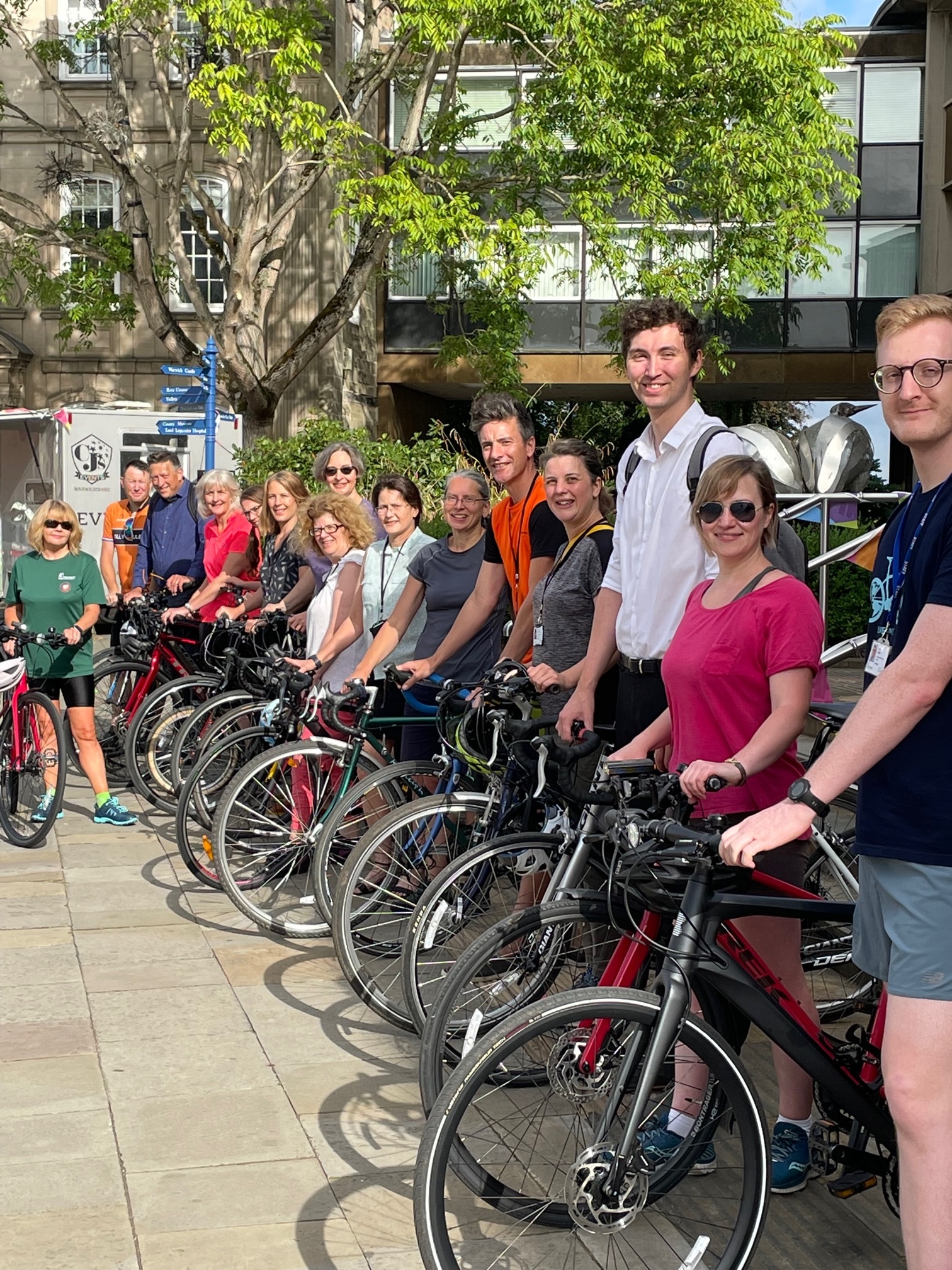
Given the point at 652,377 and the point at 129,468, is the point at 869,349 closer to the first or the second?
the point at 129,468

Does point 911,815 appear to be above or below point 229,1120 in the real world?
above

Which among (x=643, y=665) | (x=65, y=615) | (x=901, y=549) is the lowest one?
(x=65, y=615)

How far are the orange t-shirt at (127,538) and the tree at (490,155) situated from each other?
693 centimetres

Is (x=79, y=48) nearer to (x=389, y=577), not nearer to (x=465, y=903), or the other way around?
(x=389, y=577)

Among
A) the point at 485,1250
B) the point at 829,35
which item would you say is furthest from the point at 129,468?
the point at 829,35

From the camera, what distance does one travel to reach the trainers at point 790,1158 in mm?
3816

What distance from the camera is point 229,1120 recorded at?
438 cm

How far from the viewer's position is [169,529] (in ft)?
35.8

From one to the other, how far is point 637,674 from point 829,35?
17698 mm

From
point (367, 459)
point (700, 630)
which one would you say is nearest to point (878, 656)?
point (700, 630)

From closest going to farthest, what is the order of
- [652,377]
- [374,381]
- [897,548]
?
[897,548] → [652,377] → [374,381]

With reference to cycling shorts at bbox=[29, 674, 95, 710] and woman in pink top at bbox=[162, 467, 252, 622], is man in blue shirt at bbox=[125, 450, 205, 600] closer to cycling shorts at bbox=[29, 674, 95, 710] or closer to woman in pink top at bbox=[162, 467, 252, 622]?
woman in pink top at bbox=[162, 467, 252, 622]

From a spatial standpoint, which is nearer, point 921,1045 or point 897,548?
point 921,1045

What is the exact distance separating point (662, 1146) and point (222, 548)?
24.0ft
